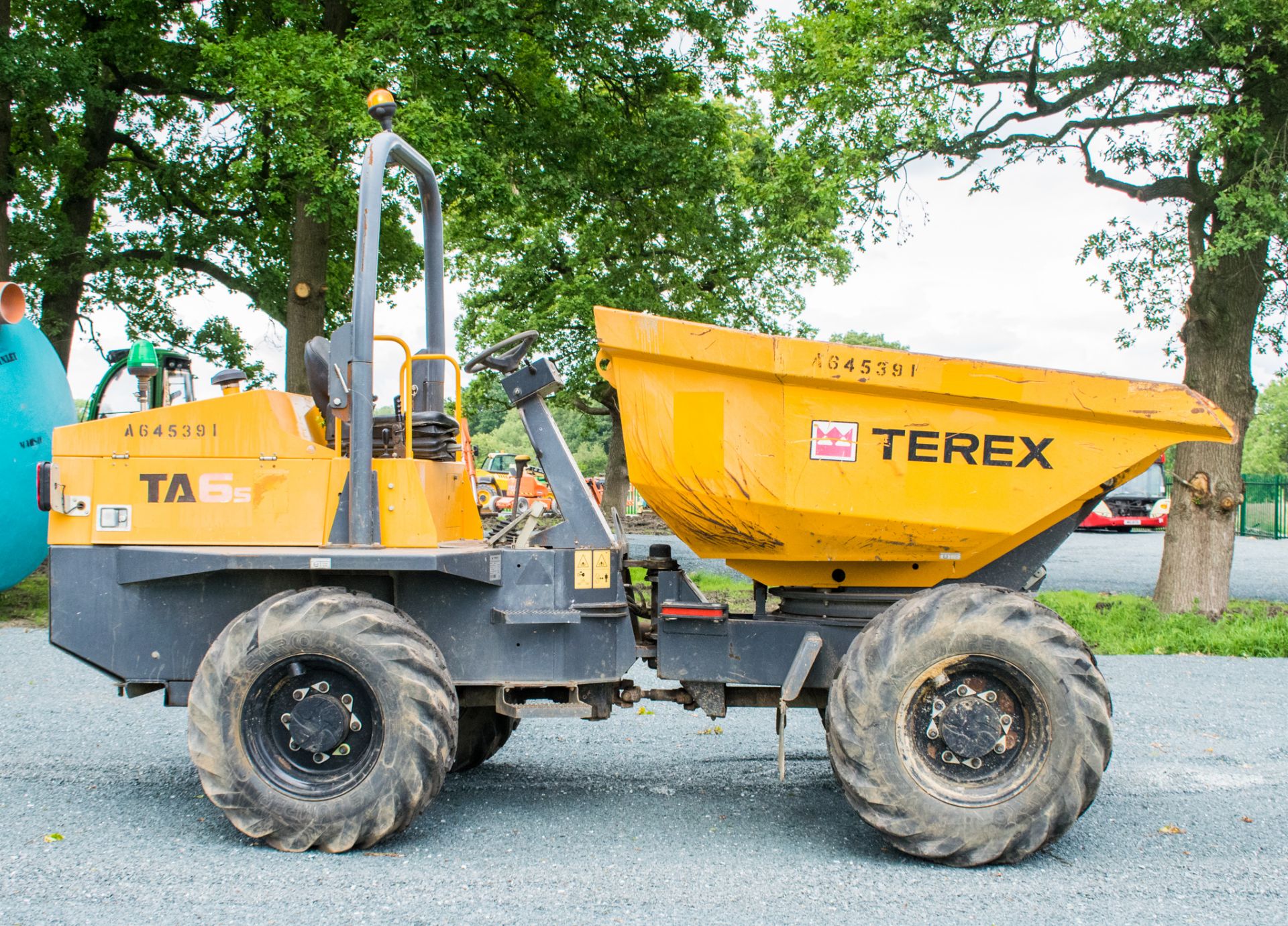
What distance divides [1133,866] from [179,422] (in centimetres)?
439

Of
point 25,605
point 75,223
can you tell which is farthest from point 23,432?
point 75,223

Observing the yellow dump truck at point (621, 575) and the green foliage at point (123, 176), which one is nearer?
the yellow dump truck at point (621, 575)

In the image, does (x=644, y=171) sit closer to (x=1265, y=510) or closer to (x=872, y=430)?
(x=872, y=430)

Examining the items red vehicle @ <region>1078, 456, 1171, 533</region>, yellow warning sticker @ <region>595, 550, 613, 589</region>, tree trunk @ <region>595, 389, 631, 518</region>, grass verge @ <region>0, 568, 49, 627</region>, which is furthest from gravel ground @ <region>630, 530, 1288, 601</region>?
grass verge @ <region>0, 568, 49, 627</region>

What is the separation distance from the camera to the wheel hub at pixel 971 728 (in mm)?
4316

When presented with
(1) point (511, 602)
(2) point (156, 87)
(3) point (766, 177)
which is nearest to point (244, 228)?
(2) point (156, 87)

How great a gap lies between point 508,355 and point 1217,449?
28.0 ft

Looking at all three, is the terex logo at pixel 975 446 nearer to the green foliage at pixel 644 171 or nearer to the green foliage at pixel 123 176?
the green foliage at pixel 644 171

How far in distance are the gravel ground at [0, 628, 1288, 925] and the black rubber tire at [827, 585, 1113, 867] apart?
16 cm

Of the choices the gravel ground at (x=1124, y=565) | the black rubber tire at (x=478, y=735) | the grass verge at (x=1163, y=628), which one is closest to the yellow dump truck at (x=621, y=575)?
the black rubber tire at (x=478, y=735)

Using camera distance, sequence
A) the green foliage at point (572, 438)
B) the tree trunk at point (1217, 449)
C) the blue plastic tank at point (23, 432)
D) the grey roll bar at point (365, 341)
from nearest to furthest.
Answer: the grey roll bar at point (365, 341), the blue plastic tank at point (23, 432), the tree trunk at point (1217, 449), the green foliage at point (572, 438)

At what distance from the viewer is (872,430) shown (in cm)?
440

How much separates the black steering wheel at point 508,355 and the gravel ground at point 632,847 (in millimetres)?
2068

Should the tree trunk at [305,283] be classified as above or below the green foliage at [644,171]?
below
